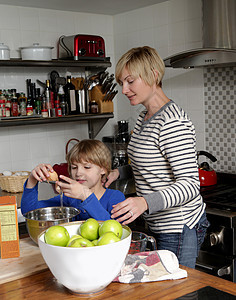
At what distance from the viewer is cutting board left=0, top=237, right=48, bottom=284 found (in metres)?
1.22

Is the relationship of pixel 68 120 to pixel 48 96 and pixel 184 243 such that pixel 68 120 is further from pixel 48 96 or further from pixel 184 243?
pixel 184 243

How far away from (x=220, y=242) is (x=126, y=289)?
129 cm

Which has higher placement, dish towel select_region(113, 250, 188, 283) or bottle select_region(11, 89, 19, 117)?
bottle select_region(11, 89, 19, 117)

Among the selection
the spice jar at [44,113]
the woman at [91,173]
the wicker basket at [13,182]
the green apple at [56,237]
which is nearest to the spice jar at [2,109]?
the spice jar at [44,113]

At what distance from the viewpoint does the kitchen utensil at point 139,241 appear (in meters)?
1.23

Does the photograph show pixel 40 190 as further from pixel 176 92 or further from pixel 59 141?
pixel 176 92

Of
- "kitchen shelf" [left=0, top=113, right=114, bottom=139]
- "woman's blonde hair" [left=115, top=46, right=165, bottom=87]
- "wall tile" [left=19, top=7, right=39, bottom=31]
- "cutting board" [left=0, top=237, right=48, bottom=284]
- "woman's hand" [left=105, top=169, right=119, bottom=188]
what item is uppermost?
"wall tile" [left=19, top=7, right=39, bottom=31]

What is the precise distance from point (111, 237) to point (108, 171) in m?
0.82

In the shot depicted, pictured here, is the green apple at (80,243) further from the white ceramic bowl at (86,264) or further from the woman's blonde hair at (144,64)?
the woman's blonde hair at (144,64)

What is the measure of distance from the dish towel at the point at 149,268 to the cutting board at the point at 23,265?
0.27 m

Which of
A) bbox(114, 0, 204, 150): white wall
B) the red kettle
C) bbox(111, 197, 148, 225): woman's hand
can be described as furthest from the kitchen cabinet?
bbox(111, 197, 148, 225): woman's hand

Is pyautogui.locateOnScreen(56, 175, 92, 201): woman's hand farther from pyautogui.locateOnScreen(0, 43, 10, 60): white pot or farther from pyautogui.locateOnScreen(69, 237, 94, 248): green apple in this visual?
pyautogui.locateOnScreen(0, 43, 10, 60): white pot

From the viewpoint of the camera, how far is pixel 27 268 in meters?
1.26

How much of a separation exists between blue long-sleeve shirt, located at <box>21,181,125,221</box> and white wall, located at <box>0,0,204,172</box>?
1.47m
